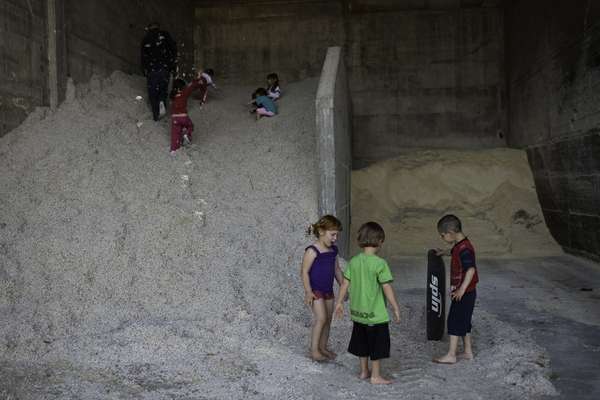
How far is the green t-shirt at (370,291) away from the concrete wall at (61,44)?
226 inches

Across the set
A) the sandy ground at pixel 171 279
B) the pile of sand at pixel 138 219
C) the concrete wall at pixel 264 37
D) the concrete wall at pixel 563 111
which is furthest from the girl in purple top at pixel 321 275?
the concrete wall at pixel 264 37

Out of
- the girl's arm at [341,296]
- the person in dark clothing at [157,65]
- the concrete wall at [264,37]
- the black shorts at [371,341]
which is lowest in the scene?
the black shorts at [371,341]

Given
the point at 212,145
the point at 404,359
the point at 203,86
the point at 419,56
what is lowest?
the point at 404,359

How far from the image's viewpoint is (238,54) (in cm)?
1561

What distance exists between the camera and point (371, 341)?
419 cm

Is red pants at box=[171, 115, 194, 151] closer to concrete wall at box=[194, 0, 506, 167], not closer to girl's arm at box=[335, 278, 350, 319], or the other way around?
girl's arm at box=[335, 278, 350, 319]

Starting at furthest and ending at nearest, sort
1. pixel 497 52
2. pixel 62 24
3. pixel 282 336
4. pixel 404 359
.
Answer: pixel 497 52 → pixel 62 24 → pixel 282 336 → pixel 404 359

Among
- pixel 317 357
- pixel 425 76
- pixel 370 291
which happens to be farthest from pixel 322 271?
pixel 425 76

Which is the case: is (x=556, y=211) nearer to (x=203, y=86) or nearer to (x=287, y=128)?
(x=287, y=128)

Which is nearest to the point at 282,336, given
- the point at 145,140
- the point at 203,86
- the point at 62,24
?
the point at 145,140

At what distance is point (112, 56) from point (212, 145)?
292 cm

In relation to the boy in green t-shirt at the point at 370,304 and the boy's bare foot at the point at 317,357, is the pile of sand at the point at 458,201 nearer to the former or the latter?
the boy's bare foot at the point at 317,357

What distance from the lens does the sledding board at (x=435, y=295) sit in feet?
16.4

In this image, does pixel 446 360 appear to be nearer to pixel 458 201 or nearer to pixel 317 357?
pixel 317 357
